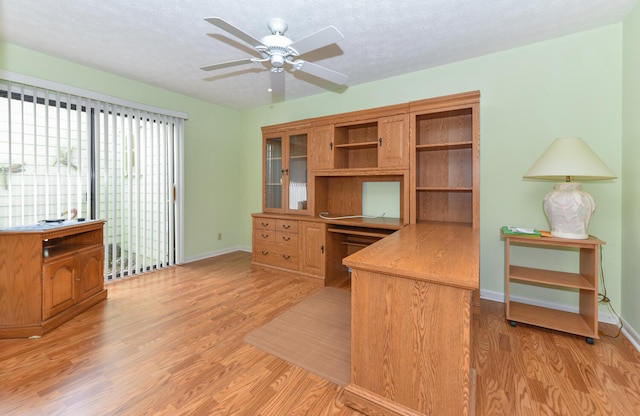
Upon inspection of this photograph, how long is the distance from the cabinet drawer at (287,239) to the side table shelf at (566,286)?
2288 millimetres

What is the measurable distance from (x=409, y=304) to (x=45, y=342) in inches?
104

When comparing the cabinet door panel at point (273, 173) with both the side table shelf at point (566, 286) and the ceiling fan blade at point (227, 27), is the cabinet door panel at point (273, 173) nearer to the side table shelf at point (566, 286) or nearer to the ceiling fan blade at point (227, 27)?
the ceiling fan blade at point (227, 27)

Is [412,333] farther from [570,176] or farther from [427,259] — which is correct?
[570,176]

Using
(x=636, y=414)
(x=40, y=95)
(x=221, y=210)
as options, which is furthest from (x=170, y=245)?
(x=636, y=414)

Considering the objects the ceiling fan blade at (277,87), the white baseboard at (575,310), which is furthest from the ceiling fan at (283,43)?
the white baseboard at (575,310)

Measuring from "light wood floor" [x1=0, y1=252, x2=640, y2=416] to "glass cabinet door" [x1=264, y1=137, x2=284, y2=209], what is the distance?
1.81 meters

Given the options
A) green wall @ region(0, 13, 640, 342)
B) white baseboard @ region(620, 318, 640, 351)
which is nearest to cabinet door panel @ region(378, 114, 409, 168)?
green wall @ region(0, 13, 640, 342)

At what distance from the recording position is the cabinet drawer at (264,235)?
375 centimetres

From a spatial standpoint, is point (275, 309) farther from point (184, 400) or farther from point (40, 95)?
point (40, 95)

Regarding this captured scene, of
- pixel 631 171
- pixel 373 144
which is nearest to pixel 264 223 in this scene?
pixel 373 144

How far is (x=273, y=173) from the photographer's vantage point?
404 cm

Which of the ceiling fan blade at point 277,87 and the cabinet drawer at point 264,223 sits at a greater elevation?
the ceiling fan blade at point 277,87

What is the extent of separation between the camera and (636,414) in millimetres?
1375

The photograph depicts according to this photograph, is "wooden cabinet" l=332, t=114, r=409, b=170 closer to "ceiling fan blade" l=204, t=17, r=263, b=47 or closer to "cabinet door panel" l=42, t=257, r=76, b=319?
"ceiling fan blade" l=204, t=17, r=263, b=47
